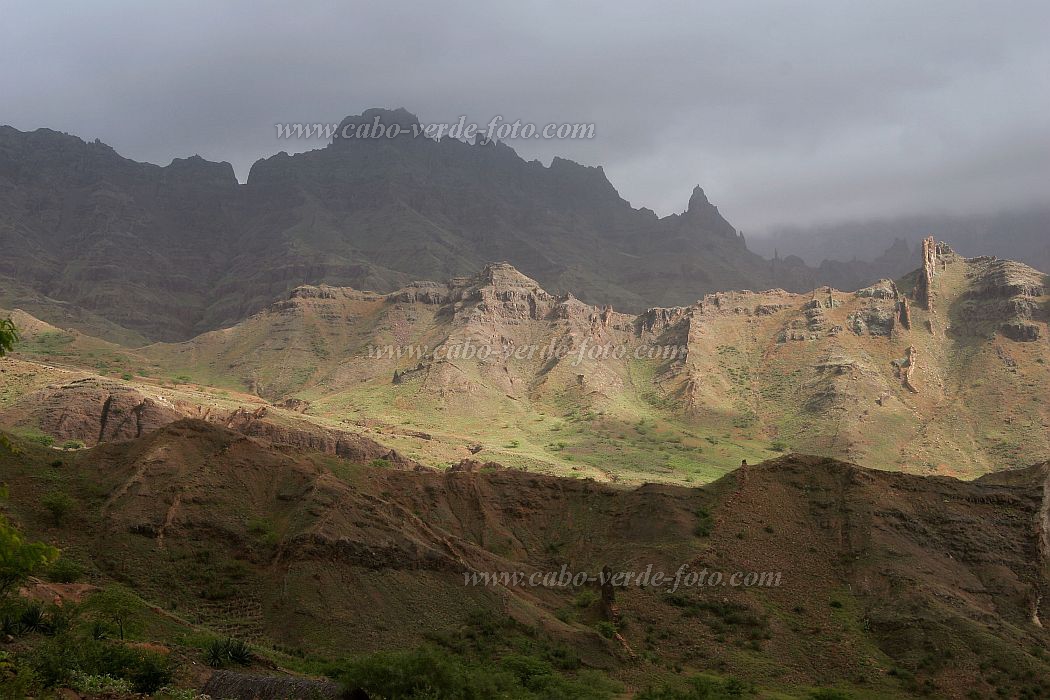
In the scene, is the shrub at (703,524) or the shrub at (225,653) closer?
the shrub at (225,653)

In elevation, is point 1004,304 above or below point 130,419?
above

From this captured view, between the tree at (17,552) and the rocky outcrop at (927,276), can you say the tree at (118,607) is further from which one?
the rocky outcrop at (927,276)

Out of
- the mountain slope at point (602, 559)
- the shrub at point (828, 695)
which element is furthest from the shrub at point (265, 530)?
the shrub at point (828, 695)

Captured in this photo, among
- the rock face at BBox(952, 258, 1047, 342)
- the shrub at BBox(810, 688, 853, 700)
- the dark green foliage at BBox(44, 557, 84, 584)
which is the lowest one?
the shrub at BBox(810, 688, 853, 700)

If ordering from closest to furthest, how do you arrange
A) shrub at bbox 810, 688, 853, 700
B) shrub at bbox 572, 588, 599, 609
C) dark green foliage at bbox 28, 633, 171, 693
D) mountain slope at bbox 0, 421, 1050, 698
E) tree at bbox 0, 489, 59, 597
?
tree at bbox 0, 489, 59, 597
dark green foliage at bbox 28, 633, 171, 693
shrub at bbox 810, 688, 853, 700
mountain slope at bbox 0, 421, 1050, 698
shrub at bbox 572, 588, 599, 609

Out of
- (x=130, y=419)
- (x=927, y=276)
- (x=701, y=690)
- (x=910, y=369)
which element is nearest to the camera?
(x=701, y=690)

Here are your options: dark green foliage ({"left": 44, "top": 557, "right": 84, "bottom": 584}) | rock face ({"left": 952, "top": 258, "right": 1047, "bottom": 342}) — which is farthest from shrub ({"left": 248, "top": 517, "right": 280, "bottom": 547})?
rock face ({"left": 952, "top": 258, "right": 1047, "bottom": 342})

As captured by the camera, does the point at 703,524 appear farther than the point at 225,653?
Yes

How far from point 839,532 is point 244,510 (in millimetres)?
39013

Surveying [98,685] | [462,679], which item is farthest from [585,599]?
[98,685]

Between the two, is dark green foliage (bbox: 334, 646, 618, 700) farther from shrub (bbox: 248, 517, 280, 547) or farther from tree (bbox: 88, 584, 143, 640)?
shrub (bbox: 248, 517, 280, 547)

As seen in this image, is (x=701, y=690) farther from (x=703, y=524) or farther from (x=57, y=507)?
(x=57, y=507)

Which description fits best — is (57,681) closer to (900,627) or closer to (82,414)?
(900,627)

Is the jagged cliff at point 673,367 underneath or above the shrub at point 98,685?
above
